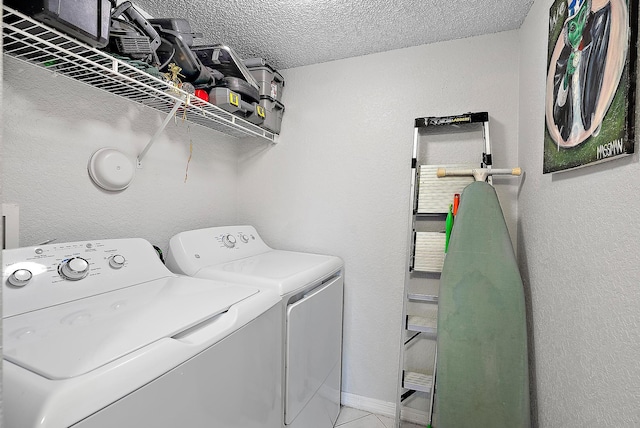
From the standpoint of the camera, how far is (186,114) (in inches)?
66.6

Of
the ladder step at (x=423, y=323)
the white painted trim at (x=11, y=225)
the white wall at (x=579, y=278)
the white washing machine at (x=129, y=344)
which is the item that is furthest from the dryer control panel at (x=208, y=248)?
the white wall at (x=579, y=278)

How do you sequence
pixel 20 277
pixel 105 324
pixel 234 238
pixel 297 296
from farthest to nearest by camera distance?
pixel 234 238
pixel 297 296
pixel 20 277
pixel 105 324

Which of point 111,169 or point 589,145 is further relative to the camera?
point 111,169

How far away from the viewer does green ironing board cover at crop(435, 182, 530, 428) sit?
1.32m

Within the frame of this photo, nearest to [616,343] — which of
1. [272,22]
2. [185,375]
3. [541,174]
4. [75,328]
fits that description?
[541,174]

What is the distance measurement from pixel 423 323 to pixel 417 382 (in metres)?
0.33

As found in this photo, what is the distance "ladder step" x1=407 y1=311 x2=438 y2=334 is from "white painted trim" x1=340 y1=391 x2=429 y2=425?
572 mm

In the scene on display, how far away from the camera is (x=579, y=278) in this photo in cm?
98

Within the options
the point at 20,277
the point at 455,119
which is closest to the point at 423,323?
the point at 455,119

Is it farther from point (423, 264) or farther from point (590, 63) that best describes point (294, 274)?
point (590, 63)

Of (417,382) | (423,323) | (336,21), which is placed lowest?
(417,382)

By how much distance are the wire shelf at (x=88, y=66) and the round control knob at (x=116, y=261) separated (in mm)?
676

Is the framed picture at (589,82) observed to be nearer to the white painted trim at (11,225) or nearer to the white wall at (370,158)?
the white wall at (370,158)

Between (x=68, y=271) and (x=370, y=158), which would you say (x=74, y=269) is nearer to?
(x=68, y=271)
